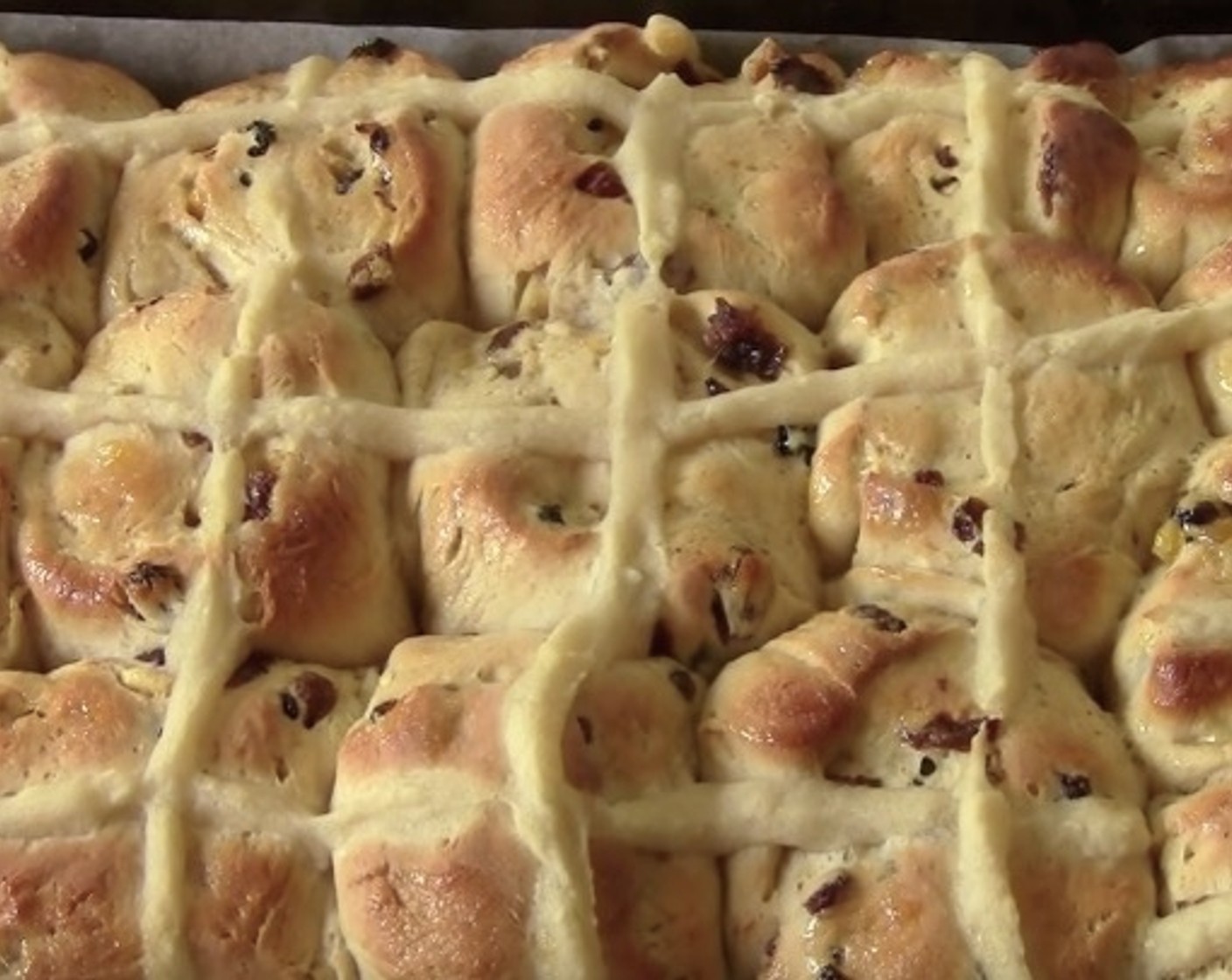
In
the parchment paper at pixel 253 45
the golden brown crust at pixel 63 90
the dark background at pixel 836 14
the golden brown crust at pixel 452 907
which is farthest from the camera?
the dark background at pixel 836 14

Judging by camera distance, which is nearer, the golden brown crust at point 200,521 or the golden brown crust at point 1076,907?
the golden brown crust at point 1076,907

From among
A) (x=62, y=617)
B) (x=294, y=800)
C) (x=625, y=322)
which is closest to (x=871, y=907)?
(x=294, y=800)

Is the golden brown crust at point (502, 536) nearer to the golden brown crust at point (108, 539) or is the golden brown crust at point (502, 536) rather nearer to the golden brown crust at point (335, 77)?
the golden brown crust at point (108, 539)

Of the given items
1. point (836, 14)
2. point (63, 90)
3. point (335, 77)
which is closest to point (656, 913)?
point (335, 77)

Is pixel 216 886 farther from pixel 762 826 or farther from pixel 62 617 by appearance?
pixel 762 826

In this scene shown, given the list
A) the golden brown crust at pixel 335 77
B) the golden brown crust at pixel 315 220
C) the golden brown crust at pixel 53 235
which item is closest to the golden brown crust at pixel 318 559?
the golden brown crust at pixel 315 220

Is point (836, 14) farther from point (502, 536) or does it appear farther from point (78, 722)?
point (78, 722)

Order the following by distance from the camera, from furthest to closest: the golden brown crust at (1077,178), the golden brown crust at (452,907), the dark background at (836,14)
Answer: the dark background at (836,14) → the golden brown crust at (1077,178) → the golden brown crust at (452,907)

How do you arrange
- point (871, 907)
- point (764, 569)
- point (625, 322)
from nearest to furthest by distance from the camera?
point (871, 907)
point (764, 569)
point (625, 322)
